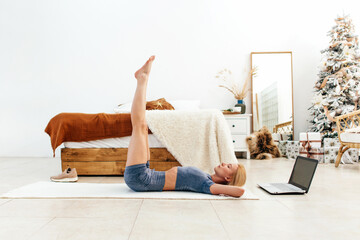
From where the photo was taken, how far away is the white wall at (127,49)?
15.4ft

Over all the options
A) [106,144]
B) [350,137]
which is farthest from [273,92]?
[106,144]

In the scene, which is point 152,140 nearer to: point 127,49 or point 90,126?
point 90,126

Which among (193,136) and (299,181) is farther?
(193,136)

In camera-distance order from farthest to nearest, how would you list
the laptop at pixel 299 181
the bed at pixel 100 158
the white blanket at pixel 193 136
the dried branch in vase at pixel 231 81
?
the dried branch in vase at pixel 231 81 < the bed at pixel 100 158 < the white blanket at pixel 193 136 < the laptop at pixel 299 181

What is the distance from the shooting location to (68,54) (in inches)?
187

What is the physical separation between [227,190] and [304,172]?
675 mm

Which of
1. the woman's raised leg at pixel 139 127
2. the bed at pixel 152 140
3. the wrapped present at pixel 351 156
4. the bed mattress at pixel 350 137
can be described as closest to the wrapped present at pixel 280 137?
the wrapped present at pixel 351 156

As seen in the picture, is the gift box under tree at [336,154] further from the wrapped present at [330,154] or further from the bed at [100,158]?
the bed at [100,158]

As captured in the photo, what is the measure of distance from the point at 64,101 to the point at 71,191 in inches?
125

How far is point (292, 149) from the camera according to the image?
4.18m

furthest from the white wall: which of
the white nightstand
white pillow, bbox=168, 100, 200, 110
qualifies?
the white nightstand

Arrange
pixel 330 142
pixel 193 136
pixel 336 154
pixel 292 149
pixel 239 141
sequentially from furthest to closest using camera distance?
pixel 239 141, pixel 292 149, pixel 330 142, pixel 336 154, pixel 193 136

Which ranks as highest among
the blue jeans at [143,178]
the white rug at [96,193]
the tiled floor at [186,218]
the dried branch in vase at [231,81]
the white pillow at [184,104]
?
the dried branch in vase at [231,81]

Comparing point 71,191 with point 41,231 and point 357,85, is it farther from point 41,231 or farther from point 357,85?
point 357,85
